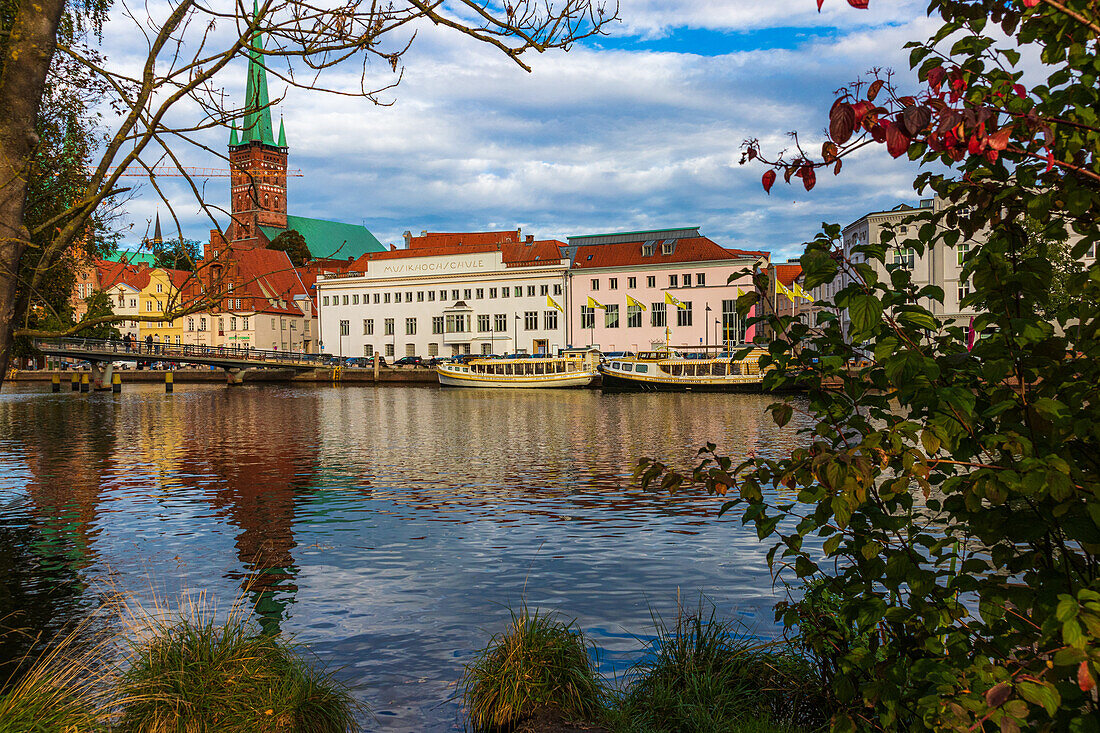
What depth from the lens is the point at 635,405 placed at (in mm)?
52500

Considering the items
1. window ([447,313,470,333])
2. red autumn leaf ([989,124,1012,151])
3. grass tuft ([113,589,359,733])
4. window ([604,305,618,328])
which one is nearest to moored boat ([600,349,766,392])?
window ([604,305,618,328])

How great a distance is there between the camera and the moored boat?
69.7 metres

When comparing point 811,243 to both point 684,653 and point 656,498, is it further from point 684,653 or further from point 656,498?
point 656,498

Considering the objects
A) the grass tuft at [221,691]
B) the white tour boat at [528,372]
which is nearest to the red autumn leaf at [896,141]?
the grass tuft at [221,691]

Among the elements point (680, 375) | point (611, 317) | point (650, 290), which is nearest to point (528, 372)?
point (680, 375)

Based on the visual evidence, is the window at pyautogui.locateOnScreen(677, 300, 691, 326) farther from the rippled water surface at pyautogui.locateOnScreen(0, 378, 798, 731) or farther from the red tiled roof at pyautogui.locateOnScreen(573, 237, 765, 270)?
the rippled water surface at pyautogui.locateOnScreen(0, 378, 798, 731)

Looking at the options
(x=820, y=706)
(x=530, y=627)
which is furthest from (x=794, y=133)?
(x=530, y=627)

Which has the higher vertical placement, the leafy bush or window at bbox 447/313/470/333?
window at bbox 447/313/470/333

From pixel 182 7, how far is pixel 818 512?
11.8 ft

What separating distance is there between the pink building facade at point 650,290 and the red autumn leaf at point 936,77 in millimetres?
84700

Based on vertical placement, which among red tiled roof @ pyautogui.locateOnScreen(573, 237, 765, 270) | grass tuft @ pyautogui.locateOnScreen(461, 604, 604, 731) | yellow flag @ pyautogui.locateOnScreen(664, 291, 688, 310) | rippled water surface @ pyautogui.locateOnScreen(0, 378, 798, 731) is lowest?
Result: rippled water surface @ pyautogui.locateOnScreen(0, 378, 798, 731)

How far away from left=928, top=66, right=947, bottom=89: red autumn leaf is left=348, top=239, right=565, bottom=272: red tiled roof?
9370cm

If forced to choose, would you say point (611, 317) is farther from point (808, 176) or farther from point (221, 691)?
point (808, 176)

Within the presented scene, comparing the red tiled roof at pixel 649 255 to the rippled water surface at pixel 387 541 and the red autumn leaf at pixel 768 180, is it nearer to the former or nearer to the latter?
the rippled water surface at pixel 387 541
